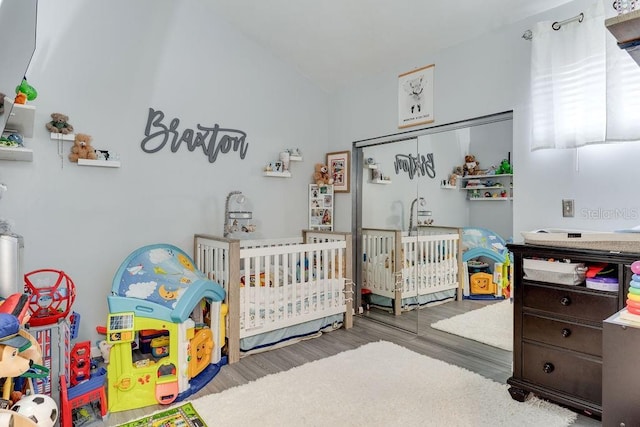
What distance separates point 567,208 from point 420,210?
1217mm

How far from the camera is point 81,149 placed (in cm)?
261

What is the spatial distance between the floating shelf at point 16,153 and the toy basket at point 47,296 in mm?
725

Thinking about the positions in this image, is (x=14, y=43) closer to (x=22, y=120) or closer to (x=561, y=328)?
(x=22, y=120)

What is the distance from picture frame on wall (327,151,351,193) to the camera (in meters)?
3.88

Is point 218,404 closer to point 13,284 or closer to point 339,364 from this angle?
point 339,364

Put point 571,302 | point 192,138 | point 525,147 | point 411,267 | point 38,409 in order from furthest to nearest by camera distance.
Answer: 1. point 411,267
2. point 192,138
3. point 525,147
4. point 571,302
5. point 38,409

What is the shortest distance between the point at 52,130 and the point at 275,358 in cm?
220

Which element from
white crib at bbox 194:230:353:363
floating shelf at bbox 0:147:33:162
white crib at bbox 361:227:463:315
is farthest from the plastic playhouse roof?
white crib at bbox 361:227:463:315

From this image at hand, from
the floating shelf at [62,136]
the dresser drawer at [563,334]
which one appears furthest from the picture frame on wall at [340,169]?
the floating shelf at [62,136]

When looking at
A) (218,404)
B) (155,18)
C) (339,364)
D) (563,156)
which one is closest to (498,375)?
(339,364)

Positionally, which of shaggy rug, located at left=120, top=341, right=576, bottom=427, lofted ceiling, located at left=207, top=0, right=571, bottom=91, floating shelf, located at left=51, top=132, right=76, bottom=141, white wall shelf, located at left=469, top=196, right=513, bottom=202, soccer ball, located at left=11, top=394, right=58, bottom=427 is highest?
lofted ceiling, located at left=207, top=0, right=571, bottom=91

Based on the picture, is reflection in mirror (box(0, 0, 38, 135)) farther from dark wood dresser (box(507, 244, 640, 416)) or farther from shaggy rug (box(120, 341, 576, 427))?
dark wood dresser (box(507, 244, 640, 416))

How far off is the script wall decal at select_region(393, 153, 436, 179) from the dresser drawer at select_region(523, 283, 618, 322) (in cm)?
142

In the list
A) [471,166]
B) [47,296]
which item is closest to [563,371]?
[471,166]
